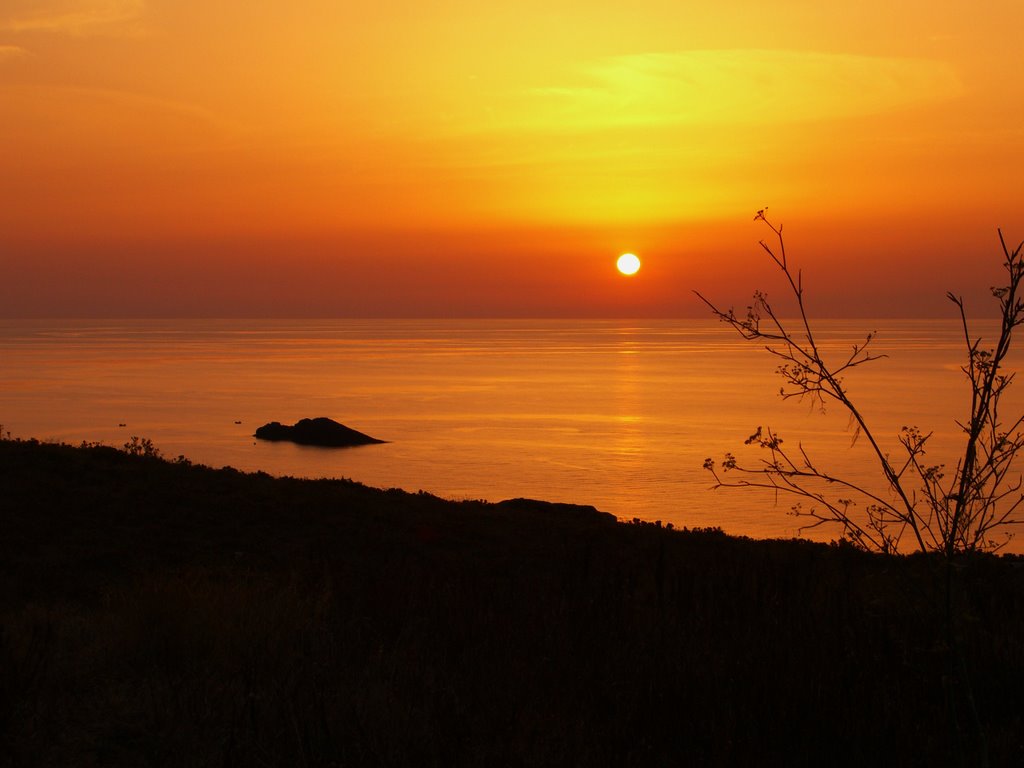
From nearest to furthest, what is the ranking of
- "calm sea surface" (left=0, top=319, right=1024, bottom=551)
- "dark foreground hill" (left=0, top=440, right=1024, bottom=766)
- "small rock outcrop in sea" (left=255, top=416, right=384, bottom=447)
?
"dark foreground hill" (left=0, top=440, right=1024, bottom=766) → "calm sea surface" (left=0, top=319, right=1024, bottom=551) → "small rock outcrop in sea" (left=255, top=416, right=384, bottom=447)

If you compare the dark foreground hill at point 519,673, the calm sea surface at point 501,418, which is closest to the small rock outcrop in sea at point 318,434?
the calm sea surface at point 501,418

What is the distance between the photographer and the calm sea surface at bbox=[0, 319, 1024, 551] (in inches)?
1613

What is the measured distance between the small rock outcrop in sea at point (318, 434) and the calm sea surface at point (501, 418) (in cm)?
126

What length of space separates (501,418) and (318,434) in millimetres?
18881

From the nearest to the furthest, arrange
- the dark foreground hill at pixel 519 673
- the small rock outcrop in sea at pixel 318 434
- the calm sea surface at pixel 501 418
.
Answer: the dark foreground hill at pixel 519 673 → the calm sea surface at pixel 501 418 → the small rock outcrop in sea at pixel 318 434

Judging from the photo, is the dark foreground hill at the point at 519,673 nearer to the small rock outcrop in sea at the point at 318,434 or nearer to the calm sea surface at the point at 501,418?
the calm sea surface at the point at 501,418

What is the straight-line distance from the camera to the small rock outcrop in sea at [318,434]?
5311cm

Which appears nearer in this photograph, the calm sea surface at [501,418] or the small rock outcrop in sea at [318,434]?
the calm sea surface at [501,418]

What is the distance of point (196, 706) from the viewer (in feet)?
18.0

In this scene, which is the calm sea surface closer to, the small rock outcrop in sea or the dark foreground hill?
the small rock outcrop in sea

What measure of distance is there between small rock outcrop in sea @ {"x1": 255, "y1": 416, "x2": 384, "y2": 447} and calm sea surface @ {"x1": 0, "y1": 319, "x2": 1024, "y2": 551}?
1.26m

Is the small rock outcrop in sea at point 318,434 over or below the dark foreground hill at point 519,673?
below

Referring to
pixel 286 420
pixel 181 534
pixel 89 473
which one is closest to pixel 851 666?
pixel 181 534

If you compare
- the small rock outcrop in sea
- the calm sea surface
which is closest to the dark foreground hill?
the calm sea surface
